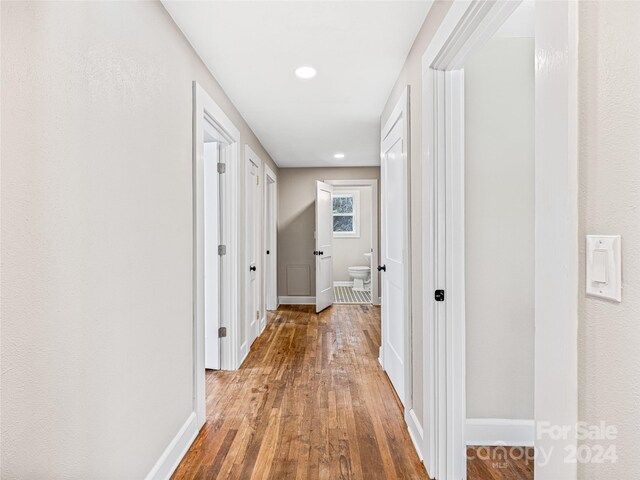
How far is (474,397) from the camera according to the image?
6.64ft

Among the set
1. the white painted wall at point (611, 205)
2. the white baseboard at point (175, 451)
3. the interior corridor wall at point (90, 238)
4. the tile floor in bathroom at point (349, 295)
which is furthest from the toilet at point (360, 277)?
the white painted wall at point (611, 205)

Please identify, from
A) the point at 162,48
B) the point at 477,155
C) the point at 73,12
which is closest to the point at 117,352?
the point at 73,12

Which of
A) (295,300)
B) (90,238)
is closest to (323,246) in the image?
(295,300)

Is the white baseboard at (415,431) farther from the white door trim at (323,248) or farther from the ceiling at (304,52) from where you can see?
the white door trim at (323,248)

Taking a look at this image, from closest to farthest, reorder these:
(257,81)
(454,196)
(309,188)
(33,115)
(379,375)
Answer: (33,115)
(454,196)
(257,81)
(379,375)
(309,188)

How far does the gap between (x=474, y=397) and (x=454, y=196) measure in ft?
3.84

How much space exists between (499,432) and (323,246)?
3811 millimetres

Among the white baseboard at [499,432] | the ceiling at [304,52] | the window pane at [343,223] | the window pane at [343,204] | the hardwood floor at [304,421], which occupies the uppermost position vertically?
the ceiling at [304,52]

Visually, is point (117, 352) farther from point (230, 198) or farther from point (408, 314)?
point (230, 198)

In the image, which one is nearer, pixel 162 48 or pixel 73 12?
pixel 73 12

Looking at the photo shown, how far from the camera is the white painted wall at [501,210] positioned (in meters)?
1.99

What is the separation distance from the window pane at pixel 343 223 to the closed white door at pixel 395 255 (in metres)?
4.88

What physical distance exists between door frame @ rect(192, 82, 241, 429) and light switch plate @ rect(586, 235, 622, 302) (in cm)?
191

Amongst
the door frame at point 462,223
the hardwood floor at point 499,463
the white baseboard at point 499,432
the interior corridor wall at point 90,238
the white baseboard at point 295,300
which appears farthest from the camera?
the white baseboard at point 295,300
